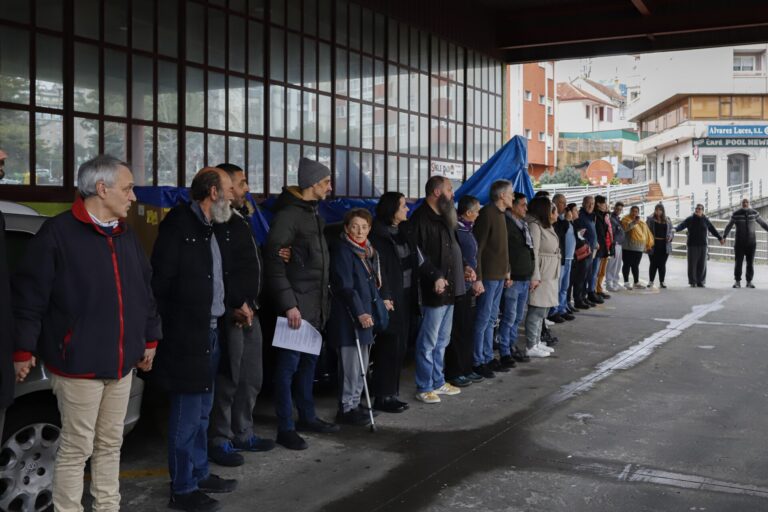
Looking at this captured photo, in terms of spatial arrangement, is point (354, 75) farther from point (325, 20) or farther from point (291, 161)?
point (291, 161)

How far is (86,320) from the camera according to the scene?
13.6 ft

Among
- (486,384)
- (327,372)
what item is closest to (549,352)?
(486,384)

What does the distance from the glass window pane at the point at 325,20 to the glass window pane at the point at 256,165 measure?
2083mm

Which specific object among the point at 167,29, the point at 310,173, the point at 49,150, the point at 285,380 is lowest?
the point at 285,380

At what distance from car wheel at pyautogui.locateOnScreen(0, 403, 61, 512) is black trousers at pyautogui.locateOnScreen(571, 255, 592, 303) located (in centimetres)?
1078

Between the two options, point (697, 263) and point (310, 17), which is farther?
point (697, 263)

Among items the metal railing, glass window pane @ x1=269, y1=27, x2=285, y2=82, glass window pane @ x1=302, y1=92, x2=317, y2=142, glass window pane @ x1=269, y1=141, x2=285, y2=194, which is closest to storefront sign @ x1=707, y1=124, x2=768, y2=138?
the metal railing

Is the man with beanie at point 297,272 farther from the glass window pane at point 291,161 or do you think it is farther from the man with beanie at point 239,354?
the glass window pane at point 291,161

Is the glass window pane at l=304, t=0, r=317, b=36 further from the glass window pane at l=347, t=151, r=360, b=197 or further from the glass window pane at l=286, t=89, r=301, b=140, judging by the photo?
the glass window pane at l=347, t=151, r=360, b=197

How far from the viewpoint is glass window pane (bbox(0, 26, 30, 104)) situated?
712cm

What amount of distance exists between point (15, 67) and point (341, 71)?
5.26 metres

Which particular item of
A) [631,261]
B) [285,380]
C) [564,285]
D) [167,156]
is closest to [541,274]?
[564,285]

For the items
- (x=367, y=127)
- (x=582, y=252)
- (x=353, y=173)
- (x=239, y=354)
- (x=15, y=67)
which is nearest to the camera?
(x=239, y=354)

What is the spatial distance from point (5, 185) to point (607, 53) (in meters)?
12.2
